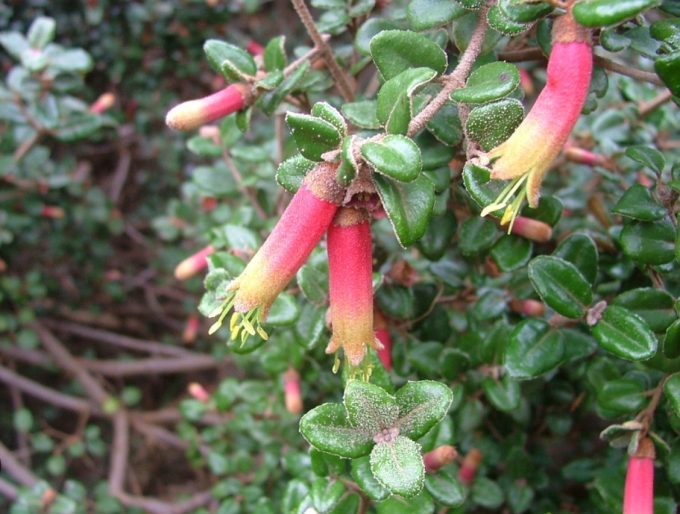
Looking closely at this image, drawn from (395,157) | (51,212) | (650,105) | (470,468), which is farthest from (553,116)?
(51,212)

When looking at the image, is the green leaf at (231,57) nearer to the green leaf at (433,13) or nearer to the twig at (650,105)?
the green leaf at (433,13)

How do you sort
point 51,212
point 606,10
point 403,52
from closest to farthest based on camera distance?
point 606,10
point 403,52
point 51,212

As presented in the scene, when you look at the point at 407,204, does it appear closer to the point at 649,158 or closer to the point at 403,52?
the point at 403,52

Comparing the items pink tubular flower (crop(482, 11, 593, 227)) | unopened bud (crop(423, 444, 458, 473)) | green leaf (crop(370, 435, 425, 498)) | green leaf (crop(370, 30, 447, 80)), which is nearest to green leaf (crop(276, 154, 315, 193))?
green leaf (crop(370, 30, 447, 80))

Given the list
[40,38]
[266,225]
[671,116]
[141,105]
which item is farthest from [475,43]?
[141,105]

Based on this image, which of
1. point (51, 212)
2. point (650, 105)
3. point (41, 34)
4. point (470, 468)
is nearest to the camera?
point (470, 468)

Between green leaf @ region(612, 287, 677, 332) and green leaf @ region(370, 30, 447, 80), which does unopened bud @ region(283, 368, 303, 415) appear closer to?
green leaf @ region(612, 287, 677, 332)
